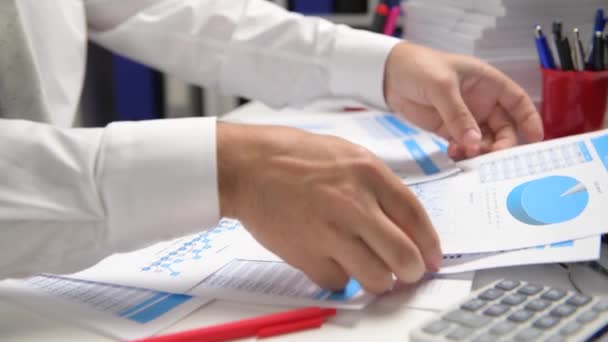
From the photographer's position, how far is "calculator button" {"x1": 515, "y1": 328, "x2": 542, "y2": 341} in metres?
0.34

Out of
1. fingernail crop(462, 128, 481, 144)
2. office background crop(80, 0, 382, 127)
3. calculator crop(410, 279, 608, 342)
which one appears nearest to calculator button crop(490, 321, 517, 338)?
calculator crop(410, 279, 608, 342)

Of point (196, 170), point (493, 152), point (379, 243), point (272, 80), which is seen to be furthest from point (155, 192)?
point (272, 80)

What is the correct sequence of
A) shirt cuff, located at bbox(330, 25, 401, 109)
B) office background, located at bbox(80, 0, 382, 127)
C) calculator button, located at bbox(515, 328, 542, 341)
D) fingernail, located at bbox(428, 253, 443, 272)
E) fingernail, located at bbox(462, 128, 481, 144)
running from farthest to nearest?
office background, located at bbox(80, 0, 382, 127) → shirt cuff, located at bbox(330, 25, 401, 109) → fingernail, located at bbox(462, 128, 481, 144) → fingernail, located at bbox(428, 253, 443, 272) → calculator button, located at bbox(515, 328, 542, 341)

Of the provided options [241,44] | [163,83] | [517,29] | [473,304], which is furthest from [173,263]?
[163,83]

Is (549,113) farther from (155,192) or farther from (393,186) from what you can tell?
(155,192)

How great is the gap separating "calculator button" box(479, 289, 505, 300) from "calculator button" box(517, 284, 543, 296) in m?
0.01

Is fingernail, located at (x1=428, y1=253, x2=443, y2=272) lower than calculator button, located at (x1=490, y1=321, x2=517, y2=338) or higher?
lower

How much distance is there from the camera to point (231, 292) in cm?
45

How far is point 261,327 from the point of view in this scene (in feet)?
1.29

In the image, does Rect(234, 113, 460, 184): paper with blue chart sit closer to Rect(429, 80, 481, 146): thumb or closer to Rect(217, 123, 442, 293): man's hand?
Rect(429, 80, 481, 146): thumb

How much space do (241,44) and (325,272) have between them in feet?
1.86

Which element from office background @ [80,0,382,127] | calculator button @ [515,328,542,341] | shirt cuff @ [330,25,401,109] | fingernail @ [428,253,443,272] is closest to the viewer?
calculator button @ [515,328,542,341]

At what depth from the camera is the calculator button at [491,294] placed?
395 mm

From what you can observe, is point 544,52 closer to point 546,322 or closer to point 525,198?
point 525,198
